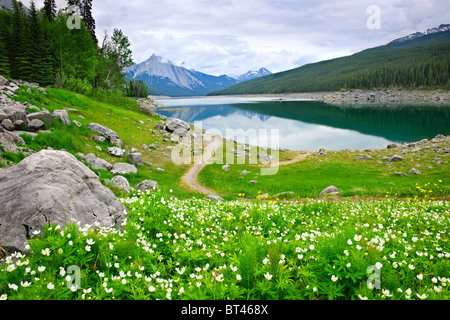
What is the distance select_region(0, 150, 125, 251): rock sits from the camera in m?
5.53

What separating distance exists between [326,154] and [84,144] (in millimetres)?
35736

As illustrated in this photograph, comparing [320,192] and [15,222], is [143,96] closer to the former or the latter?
[320,192]

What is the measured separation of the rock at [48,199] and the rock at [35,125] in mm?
17194

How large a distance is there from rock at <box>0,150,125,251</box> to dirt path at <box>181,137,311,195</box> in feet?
52.7

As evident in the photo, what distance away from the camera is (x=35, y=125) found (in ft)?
70.2

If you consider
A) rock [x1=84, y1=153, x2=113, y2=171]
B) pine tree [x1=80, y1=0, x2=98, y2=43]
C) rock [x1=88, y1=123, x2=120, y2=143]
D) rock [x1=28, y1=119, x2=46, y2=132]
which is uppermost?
pine tree [x1=80, y1=0, x2=98, y2=43]

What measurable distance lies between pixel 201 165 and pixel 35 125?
58.5 feet

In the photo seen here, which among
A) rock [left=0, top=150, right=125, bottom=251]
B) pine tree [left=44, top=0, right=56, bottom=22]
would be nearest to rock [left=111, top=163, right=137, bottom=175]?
rock [left=0, top=150, right=125, bottom=251]

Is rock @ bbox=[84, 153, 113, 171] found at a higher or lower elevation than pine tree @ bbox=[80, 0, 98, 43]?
lower

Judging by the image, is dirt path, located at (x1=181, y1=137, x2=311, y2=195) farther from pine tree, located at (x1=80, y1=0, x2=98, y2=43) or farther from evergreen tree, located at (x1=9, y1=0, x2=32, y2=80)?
pine tree, located at (x1=80, y1=0, x2=98, y2=43)

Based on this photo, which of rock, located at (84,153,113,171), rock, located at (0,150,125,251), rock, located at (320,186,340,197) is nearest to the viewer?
rock, located at (0,150,125,251)

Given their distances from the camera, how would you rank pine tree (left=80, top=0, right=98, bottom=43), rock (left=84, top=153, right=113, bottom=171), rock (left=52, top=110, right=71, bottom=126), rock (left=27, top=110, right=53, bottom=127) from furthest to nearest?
pine tree (left=80, top=0, right=98, bottom=43) < rock (left=52, top=110, right=71, bottom=126) < rock (left=27, top=110, right=53, bottom=127) < rock (left=84, top=153, right=113, bottom=171)

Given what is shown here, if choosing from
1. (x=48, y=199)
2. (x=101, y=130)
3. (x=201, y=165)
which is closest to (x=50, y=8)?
(x=101, y=130)

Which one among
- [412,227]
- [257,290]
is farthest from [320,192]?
[257,290]
